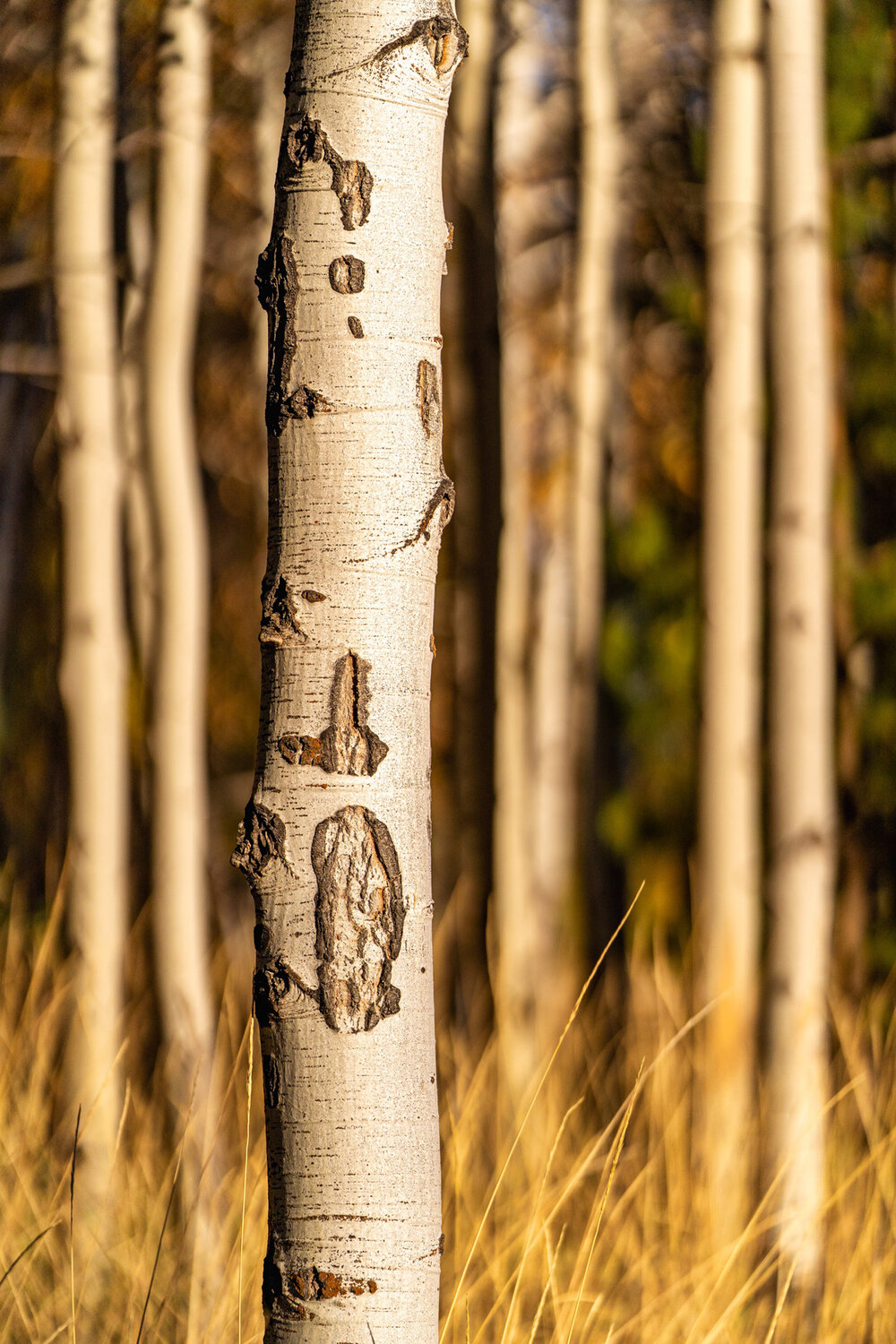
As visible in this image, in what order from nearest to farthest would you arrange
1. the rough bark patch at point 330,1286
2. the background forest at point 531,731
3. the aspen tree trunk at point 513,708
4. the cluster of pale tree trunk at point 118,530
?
the rough bark patch at point 330,1286 < the background forest at point 531,731 < the cluster of pale tree trunk at point 118,530 < the aspen tree trunk at point 513,708

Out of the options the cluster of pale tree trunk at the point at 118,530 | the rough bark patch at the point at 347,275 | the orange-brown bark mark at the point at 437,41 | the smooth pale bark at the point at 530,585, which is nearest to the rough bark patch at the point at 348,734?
the rough bark patch at the point at 347,275

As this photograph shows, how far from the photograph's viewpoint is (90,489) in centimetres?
331

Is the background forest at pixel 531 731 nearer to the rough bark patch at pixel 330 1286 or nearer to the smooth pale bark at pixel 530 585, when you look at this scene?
the smooth pale bark at pixel 530 585

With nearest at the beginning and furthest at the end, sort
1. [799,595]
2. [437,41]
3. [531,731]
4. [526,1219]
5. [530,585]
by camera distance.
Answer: [437,41] < [526,1219] < [799,595] < [531,731] < [530,585]

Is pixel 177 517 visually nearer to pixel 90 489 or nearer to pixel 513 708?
pixel 90 489

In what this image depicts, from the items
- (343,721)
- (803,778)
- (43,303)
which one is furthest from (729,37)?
(43,303)

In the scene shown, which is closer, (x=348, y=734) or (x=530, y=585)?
(x=348, y=734)

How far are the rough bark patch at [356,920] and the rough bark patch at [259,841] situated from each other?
36 millimetres

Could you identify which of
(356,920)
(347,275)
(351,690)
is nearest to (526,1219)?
(356,920)

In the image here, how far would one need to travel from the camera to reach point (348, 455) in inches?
46.7

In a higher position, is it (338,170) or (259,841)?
(338,170)

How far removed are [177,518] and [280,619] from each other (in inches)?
90.8

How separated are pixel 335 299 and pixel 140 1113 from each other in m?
2.63

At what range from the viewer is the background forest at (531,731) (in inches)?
96.0
